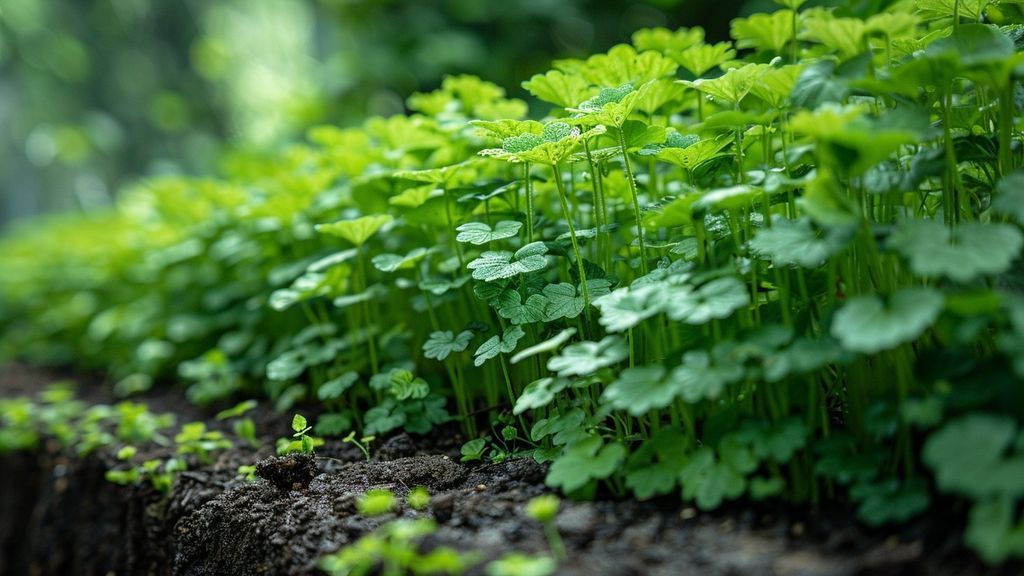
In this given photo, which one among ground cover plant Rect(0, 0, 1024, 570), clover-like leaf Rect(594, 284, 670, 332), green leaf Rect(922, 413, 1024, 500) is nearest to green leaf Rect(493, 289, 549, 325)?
ground cover plant Rect(0, 0, 1024, 570)

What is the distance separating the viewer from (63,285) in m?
3.47

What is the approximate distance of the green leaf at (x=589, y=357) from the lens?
1.03 meters

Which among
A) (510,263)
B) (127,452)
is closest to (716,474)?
(510,263)

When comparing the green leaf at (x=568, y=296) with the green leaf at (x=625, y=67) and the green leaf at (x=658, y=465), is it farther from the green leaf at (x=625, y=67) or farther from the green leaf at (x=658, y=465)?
the green leaf at (x=625, y=67)

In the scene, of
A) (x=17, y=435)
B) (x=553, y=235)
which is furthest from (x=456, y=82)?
(x=17, y=435)

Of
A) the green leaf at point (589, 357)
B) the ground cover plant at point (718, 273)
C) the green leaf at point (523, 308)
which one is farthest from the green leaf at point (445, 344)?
the green leaf at point (589, 357)

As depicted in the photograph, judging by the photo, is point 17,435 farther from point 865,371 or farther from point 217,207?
point 865,371

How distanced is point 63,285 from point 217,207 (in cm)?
145

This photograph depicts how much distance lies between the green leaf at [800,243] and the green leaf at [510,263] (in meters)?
0.38

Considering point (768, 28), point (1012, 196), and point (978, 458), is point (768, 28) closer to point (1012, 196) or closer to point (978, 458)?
point (1012, 196)

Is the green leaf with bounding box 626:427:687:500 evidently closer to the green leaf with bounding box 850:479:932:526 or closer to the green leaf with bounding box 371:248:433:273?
the green leaf with bounding box 850:479:932:526

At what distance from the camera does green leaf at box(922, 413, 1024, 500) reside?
2.55 ft

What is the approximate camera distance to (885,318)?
33.7 inches

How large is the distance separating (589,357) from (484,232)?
0.38 metres
